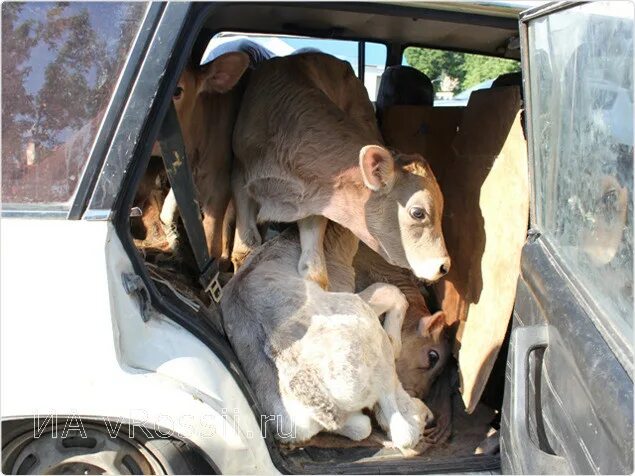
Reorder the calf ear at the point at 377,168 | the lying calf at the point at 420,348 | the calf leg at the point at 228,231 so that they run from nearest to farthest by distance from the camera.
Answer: the calf ear at the point at 377,168, the lying calf at the point at 420,348, the calf leg at the point at 228,231

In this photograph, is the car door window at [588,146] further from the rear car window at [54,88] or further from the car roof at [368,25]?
the rear car window at [54,88]

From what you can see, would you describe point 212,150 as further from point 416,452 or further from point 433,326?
point 416,452

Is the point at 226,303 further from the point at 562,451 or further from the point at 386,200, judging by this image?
the point at 562,451

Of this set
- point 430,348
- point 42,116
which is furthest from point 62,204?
point 430,348

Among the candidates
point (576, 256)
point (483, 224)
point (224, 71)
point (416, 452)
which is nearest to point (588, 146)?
point (576, 256)

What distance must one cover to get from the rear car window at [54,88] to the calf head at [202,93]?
1.13 metres

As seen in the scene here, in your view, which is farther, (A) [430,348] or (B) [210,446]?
(A) [430,348]

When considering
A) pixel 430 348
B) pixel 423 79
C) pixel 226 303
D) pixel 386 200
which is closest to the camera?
pixel 226 303

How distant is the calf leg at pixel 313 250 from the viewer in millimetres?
3498

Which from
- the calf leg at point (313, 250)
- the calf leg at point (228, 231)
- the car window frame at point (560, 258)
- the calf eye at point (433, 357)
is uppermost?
the car window frame at point (560, 258)

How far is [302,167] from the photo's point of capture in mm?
3617

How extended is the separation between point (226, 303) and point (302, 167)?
847mm

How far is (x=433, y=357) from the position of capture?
369 cm

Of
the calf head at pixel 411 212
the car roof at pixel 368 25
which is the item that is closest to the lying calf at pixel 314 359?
the calf head at pixel 411 212
